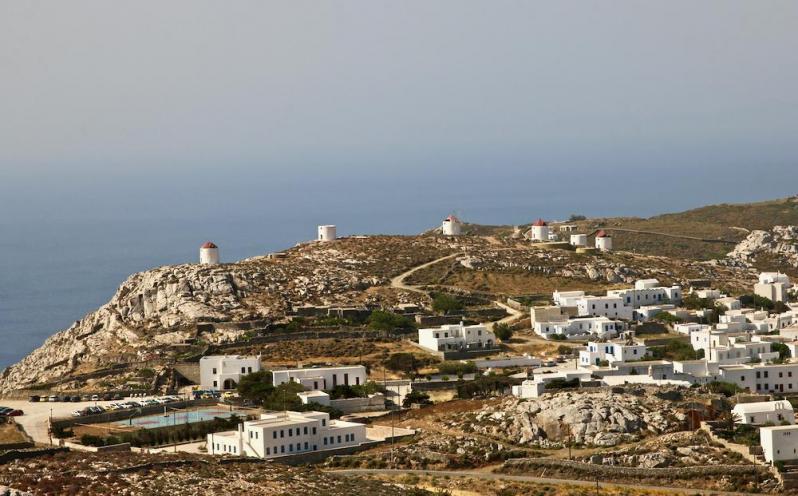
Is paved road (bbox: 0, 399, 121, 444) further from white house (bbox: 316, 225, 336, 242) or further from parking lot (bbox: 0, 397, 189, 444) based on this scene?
white house (bbox: 316, 225, 336, 242)

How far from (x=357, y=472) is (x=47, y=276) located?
4379 inches

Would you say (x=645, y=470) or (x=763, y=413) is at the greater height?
(x=763, y=413)

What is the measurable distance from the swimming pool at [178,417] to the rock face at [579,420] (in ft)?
28.7

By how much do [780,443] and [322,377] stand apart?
1847 cm

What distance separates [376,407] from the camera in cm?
6050

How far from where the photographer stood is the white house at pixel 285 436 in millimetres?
51969

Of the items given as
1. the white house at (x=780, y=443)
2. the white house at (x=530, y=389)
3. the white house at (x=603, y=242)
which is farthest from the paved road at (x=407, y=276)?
the white house at (x=780, y=443)

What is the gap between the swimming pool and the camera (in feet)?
187

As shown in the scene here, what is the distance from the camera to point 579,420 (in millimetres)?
54969

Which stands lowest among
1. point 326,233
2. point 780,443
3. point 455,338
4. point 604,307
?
point 780,443

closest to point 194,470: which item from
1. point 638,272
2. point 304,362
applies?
point 304,362

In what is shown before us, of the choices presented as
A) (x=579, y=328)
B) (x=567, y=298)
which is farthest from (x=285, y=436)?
(x=567, y=298)

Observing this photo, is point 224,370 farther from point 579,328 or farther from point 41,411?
point 579,328

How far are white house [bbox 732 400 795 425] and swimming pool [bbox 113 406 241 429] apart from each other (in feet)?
52.3
